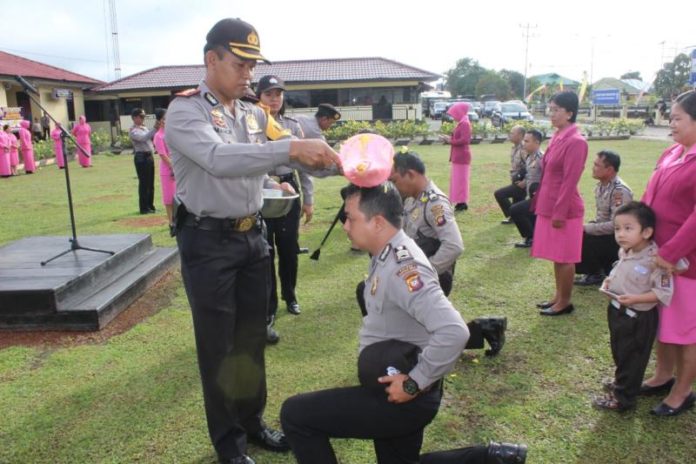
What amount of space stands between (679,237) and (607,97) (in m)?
50.3

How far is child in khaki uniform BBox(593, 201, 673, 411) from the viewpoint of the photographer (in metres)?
3.10

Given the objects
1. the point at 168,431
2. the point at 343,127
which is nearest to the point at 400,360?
the point at 168,431

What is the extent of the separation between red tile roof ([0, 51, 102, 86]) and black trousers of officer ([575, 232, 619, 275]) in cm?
2333

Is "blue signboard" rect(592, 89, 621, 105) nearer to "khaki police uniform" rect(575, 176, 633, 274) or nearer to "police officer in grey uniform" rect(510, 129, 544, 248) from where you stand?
"police officer in grey uniform" rect(510, 129, 544, 248)

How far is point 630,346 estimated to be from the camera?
10.5 feet

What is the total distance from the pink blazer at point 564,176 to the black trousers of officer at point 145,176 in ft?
25.1

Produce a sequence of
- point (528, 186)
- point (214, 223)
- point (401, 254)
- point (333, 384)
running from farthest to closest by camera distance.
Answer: point (528, 186) < point (333, 384) < point (214, 223) < point (401, 254)

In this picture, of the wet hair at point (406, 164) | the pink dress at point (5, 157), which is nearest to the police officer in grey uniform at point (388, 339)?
the wet hair at point (406, 164)

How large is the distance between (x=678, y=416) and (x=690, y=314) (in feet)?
2.22

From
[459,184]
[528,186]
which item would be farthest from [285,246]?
[459,184]

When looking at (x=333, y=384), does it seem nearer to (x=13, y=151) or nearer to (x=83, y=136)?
(x=13, y=151)

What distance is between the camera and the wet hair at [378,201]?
7.14ft

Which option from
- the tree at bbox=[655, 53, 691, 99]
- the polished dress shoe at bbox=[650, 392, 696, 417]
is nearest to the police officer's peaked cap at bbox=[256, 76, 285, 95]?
the polished dress shoe at bbox=[650, 392, 696, 417]

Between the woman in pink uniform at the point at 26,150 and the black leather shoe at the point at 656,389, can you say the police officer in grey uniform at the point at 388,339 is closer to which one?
the black leather shoe at the point at 656,389
